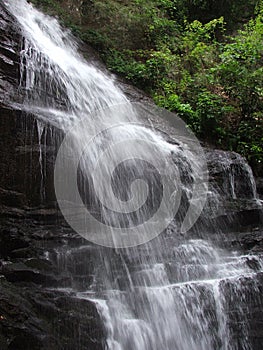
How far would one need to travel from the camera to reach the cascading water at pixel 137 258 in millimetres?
4281

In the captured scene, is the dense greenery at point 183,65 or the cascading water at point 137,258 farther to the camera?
the dense greenery at point 183,65

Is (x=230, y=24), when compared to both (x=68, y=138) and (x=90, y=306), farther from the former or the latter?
(x=90, y=306)

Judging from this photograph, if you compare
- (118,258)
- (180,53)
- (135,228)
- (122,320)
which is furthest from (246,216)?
(180,53)

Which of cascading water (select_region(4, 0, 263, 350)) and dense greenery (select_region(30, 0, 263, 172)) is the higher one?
dense greenery (select_region(30, 0, 263, 172))

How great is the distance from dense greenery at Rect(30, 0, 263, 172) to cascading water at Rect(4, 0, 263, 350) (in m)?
1.54

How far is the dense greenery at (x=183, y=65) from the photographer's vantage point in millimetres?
8547

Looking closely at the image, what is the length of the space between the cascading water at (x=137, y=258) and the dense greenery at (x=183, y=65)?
1.54 m

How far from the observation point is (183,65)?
411 inches

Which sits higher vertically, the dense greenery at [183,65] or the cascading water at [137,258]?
the dense greenery at [183,65]

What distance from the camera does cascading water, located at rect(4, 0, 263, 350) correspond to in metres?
4.28

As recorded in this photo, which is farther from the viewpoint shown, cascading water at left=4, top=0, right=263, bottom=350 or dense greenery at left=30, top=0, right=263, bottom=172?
dense greenery at left=30, top=0, right=263, bottom=172

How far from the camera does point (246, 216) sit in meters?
6.43

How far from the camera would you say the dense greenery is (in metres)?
8.55

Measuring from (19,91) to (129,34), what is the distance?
558 centimetres
